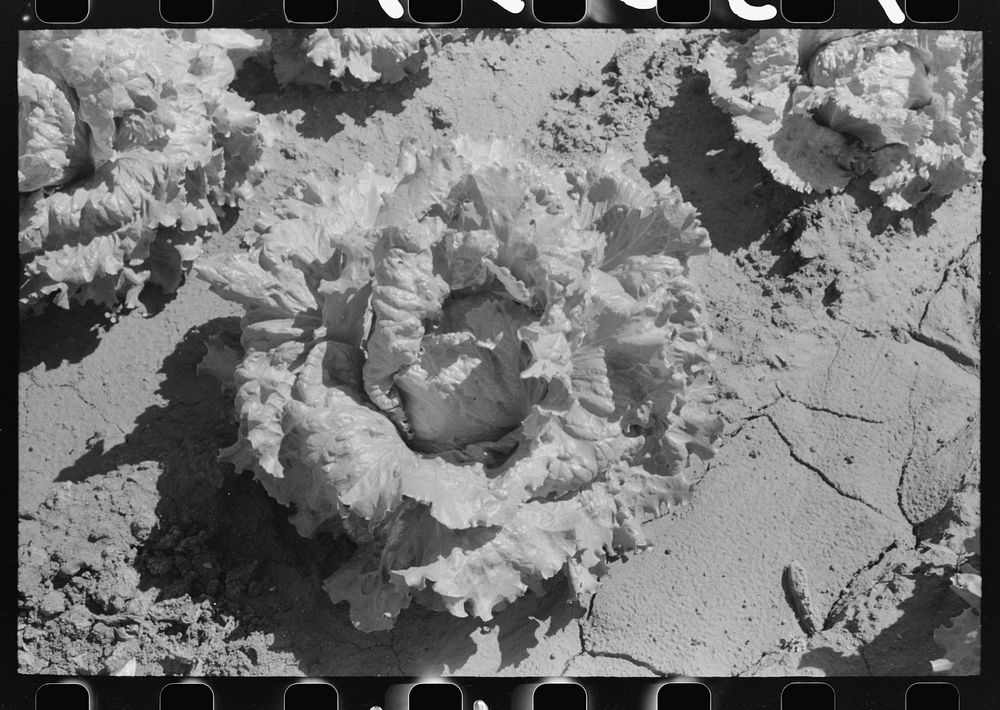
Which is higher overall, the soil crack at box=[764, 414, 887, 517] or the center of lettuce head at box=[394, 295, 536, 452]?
the center of lettuce head at box=[394, 295, 536, 452]

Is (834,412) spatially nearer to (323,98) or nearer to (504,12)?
(504,12)

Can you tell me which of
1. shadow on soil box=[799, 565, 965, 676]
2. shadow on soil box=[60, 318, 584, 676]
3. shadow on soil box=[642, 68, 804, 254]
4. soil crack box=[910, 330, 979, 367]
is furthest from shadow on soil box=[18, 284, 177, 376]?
soil crack box=[910, 330, 979, 367]

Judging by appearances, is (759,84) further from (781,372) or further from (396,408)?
(396,408)

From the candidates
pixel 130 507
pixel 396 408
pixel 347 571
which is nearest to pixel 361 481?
pixel 396 408

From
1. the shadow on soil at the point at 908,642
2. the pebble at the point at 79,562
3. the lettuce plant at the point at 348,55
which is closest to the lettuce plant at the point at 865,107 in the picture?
the lettuce plant at the point at 348,55

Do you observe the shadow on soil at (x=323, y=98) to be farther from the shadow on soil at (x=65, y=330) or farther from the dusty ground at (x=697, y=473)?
the shadow on soil at (x=65, y=330)

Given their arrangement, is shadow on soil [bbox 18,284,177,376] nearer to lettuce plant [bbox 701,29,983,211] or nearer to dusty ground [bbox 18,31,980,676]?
dusty ground [bbox 18,31,980,676]
